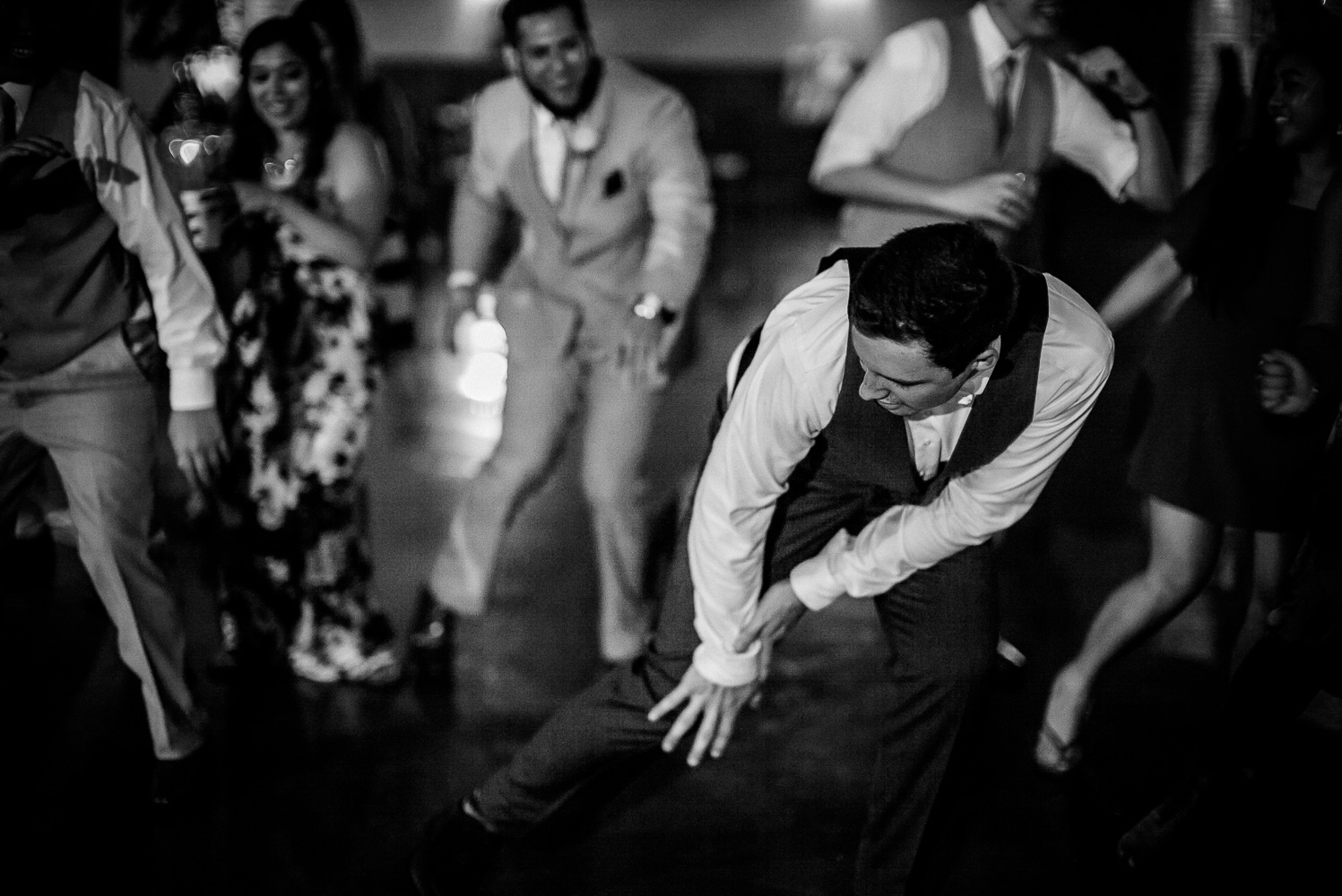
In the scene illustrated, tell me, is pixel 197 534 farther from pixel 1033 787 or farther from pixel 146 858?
pixel 1033 787

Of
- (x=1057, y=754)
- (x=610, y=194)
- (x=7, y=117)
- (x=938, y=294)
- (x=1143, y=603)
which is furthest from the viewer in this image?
(x=610, y=194)

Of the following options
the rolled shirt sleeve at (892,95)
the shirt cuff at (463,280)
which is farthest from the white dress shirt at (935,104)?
the shirt cuff at (463,280)

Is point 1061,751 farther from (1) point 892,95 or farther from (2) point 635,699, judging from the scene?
(1) point 892,95

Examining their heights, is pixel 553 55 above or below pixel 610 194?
above

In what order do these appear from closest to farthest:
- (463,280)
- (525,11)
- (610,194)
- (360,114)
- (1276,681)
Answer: (1276,681) < (525,11) < (610,194) < (463,280) < (360,114)

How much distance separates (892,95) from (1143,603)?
3.88 feet

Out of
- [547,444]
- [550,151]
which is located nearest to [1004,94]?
[550,151]

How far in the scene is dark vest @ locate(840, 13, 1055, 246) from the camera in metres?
2.75

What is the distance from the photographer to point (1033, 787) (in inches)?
97.8

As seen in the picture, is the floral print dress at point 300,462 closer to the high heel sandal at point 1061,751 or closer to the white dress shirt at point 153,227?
the white dress shirt at point 153,227

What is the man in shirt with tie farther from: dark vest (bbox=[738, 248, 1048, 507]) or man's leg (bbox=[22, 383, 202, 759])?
man's leg (bbox=[22, 383, 202, 759])

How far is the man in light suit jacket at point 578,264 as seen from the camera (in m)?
2.71

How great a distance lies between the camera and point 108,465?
2.22 m

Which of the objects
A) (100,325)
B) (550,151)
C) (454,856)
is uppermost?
(550,151)
